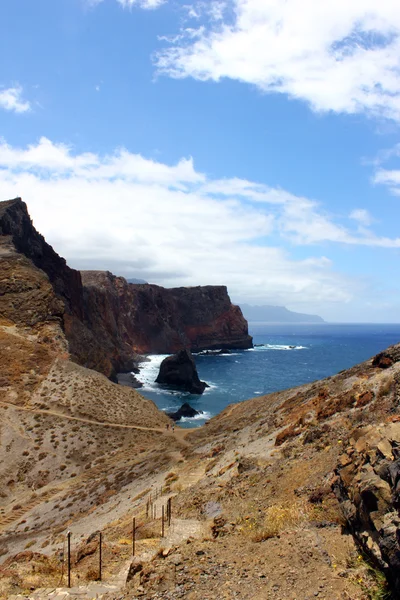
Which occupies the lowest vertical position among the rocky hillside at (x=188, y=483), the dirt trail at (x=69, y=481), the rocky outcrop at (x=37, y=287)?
the dirt trail at (x=69, y=481)

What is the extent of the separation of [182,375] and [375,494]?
82.3 metres

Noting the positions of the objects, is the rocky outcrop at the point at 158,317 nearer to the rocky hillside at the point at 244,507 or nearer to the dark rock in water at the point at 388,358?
the rocky hillside at the point at 244,507

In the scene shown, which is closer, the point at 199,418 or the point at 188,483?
the point at 188,483

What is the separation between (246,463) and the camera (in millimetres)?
17703

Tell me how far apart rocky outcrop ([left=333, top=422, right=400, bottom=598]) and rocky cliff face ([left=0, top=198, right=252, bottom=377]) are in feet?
150

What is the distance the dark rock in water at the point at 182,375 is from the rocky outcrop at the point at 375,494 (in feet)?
250

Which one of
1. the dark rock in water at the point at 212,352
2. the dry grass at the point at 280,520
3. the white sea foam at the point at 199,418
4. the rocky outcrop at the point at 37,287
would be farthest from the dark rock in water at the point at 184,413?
the dark rock in water at the point at 212,352

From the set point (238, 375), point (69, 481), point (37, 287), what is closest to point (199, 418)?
point (37, 287)

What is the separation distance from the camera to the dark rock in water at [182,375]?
285 ft

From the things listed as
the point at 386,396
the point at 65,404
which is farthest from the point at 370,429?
the point at 65,404

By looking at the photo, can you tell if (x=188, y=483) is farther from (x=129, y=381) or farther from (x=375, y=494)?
(x=129, y=381)

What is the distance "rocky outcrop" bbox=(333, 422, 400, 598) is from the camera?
6.59m

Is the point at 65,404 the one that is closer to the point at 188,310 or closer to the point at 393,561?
the point at 393,561

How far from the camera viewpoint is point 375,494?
783 cm
